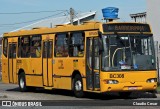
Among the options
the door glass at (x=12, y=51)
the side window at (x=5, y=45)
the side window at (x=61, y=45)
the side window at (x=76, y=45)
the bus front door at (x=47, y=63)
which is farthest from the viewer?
the side window at (x=5, y=45)

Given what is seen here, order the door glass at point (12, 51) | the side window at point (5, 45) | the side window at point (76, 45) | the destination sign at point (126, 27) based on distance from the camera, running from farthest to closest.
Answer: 1. the side window at point (5, 45)
2. the door glass at point (12, 51)
3. the side window at point (76, 45)
4. the destination sign at point (126, 27)

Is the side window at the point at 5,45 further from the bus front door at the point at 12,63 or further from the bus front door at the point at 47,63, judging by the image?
the bus front door at the point at 47,63

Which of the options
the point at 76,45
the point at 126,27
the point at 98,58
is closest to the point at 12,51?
the point at 76,45

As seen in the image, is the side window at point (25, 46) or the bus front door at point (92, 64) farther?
the side window at point (25, 46)

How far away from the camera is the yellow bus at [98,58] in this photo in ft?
59.4

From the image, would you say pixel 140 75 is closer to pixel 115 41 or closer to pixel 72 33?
pixel 115 41

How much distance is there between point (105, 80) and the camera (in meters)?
17.9

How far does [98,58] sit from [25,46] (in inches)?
266

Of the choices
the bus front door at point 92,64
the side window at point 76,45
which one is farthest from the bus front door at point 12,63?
the bus front door at point 92,64

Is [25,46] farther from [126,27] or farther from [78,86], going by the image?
[126,27]

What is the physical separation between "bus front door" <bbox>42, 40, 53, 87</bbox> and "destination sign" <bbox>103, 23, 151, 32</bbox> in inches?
166

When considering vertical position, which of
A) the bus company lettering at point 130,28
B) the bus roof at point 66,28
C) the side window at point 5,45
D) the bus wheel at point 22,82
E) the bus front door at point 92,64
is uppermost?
the bus roof at point 66,28

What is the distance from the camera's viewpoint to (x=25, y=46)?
79.5 ft

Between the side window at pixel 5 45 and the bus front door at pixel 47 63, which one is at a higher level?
the side window at pixel 5 45
